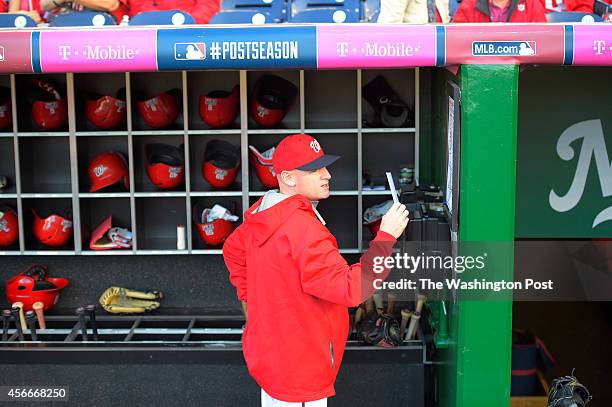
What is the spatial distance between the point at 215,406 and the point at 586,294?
329cm

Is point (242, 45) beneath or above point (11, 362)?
above

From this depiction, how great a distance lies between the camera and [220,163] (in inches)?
215

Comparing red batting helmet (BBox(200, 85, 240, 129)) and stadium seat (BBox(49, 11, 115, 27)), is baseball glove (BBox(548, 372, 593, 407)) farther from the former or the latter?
stadium seat (BBox(49, 11, 115, 27))

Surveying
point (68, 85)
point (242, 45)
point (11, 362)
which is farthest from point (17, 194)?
point (242, 45)

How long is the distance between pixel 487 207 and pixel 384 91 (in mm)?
1727

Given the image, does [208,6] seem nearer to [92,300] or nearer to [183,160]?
[183,160]

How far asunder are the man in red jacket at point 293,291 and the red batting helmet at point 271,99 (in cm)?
167

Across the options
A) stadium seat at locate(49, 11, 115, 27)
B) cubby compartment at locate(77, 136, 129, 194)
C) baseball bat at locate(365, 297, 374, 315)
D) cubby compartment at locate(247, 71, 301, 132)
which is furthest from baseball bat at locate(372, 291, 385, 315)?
stadium seat at locate(49, 11, 115, 27)

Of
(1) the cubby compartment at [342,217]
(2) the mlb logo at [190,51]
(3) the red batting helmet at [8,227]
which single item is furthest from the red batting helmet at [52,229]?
(2) the mlb logo at [190,51]

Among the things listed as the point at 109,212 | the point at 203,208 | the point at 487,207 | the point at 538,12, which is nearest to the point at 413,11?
the point at 538,12

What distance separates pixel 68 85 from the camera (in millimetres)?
5332

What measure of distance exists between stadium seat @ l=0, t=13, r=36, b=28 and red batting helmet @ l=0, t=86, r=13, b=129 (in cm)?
97

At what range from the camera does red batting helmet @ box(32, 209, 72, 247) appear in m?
5.37

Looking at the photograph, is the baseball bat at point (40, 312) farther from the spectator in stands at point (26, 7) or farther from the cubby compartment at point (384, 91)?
the cubby compartment at point (384, 91)
